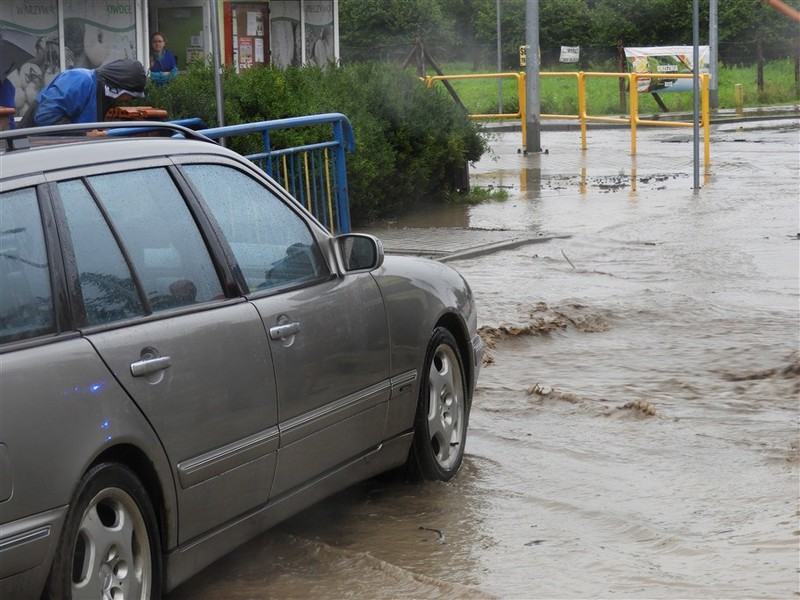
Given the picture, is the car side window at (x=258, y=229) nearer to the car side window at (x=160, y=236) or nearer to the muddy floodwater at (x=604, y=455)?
the car side window at (x=160, y=236)

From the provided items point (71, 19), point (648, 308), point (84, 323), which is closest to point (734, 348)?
point (648, 308)

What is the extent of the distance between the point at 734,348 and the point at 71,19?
13.3 meters

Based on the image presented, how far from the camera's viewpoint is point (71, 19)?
1931 cm

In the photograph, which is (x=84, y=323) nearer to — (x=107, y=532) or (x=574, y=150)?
(x=107, y=532)

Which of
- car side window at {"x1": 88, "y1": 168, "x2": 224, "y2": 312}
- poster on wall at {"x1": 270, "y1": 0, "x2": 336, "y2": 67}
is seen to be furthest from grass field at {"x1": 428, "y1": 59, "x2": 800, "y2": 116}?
car side window at {"x1": 88, "y1": 168, "x2": 224, "y2": 312}

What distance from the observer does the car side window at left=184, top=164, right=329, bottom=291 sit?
4.78 m

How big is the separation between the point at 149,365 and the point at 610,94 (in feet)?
135

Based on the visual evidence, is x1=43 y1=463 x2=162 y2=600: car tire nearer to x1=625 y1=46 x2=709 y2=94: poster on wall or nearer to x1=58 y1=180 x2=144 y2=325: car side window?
x1=58 y1=180 x2=144 y2=325: car side window

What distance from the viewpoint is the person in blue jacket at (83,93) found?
9.97 meters

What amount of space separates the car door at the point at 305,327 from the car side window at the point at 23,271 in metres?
0.90

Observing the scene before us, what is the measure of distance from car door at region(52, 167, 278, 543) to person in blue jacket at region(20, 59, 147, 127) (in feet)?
18.8

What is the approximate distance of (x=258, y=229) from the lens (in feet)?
16.4

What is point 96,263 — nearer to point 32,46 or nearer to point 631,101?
point 32,46

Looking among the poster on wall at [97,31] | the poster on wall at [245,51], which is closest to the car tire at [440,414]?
the poster on wall at [97,31]
